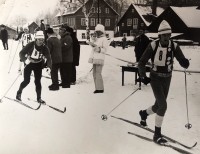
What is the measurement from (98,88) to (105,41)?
0.51 metres

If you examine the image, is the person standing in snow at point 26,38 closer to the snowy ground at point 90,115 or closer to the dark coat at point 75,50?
the snowy ground at point 90,115

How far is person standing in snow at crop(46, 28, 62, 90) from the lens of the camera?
2.73 meters

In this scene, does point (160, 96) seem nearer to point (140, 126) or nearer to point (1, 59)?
point (140, 126)

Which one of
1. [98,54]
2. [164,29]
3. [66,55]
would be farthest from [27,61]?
[164,29]

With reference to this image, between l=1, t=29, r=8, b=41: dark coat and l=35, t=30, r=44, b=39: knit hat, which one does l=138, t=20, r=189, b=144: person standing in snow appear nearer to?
l=35, t=30, r=44, b=39: knit hat

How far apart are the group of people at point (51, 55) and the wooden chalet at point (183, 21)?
0.90 m

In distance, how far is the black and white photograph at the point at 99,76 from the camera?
2365mm

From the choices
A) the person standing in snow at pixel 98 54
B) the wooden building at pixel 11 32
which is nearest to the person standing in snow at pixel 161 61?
the person standing in snow at pixel 98 54

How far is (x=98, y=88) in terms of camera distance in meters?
2.64

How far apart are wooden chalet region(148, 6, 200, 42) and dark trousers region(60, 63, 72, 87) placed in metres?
1.01

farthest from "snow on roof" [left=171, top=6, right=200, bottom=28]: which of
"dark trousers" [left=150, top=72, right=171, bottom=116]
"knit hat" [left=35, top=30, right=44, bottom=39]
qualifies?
"knit hat" [left=35, top=30, right=44, bottom=39]

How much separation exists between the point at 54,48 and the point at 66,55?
0.52ft

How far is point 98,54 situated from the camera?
2629 mm

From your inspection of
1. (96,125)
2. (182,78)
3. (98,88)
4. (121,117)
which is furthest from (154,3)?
(96,125)
